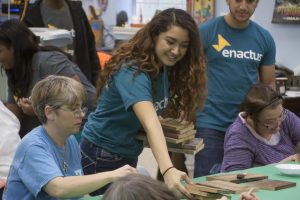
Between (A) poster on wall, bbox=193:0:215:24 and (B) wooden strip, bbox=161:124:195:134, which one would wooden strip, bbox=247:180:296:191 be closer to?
(B) wooden strip, bbox=161:124:195:134

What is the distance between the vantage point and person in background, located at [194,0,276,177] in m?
3.39

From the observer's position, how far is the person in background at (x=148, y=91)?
234 cm

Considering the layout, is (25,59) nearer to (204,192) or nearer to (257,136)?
(257,136)

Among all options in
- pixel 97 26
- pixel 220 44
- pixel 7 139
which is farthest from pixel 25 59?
pixel 97 26

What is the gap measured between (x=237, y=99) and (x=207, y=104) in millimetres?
170

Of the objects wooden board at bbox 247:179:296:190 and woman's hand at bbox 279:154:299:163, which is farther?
woman's hand at bbox 279:154:299:163

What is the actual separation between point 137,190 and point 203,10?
4.99 m

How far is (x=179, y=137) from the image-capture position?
2504 millimetres

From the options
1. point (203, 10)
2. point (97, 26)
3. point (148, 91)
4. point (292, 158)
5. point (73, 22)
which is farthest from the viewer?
point (97, 26)

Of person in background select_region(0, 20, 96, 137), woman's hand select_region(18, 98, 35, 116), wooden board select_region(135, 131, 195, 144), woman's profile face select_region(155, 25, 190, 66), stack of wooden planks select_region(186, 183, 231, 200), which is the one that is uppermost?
woman's profile face select_region(155, 25, 190, 66)

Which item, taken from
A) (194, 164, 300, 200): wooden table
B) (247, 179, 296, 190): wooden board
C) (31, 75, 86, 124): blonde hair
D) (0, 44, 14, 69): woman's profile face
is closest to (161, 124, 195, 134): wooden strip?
(194, 164, 300, 200): wooden table

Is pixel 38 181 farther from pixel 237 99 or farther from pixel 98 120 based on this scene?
pixel 237 99

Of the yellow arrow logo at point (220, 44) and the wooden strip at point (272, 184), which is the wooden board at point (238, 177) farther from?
the yellow arrow logo at point (220, 44)

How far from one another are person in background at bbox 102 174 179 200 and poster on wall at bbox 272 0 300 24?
4.29 metres
